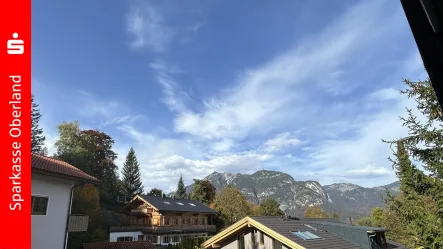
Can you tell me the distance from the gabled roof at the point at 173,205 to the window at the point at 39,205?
29632 mm

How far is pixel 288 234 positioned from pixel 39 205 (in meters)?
13.8

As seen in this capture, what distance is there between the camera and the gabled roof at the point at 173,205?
46.0 metres

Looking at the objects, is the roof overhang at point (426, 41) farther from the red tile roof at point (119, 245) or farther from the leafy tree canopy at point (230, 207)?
the leafy tree canopy at point (230, 207)

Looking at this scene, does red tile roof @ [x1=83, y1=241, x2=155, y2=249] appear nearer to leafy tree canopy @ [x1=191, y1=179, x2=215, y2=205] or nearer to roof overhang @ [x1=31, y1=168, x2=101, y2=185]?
roof overhang @ [x1=31, y1=168, x2=101, y2=185]

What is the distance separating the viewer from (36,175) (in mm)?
15141

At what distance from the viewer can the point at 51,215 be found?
52.1 feet

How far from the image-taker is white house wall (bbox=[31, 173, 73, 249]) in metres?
15.0

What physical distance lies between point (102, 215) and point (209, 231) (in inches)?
730

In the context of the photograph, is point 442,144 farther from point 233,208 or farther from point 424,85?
point 233,208

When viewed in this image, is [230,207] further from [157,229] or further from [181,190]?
[181,190]

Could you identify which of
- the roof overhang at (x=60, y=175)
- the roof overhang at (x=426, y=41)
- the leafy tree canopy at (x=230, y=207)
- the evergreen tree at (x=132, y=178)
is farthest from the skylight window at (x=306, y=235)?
the evergreen tree at (x=132, y=178)

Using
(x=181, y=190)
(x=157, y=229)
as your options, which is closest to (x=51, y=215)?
(x=157, y=229)
